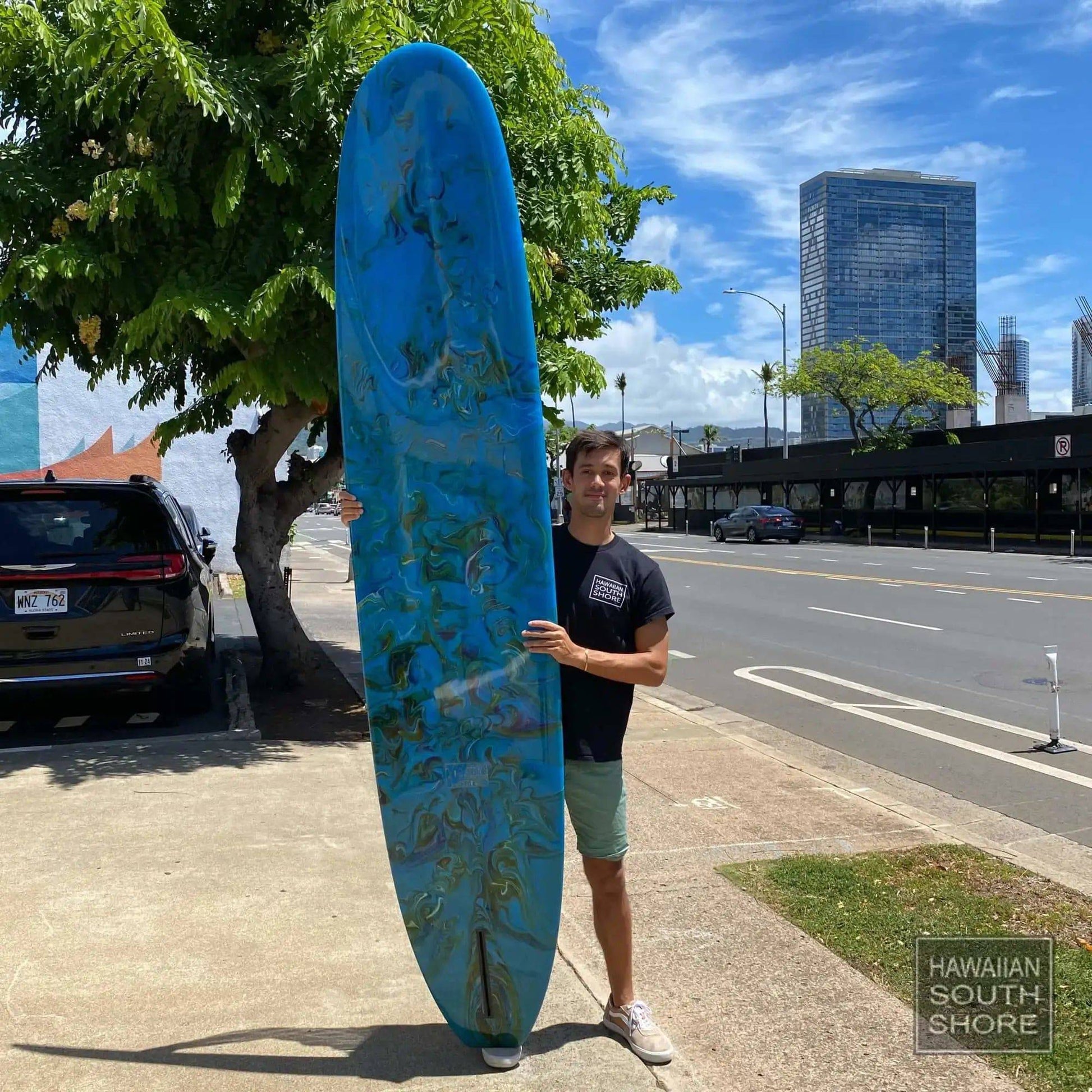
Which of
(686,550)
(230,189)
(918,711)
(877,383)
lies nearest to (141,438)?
(230,189)

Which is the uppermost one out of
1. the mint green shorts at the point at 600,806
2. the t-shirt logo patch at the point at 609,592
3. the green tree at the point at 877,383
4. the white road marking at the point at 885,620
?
the green tree at the point at 877,383

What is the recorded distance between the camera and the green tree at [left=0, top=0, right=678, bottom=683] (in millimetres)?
6242

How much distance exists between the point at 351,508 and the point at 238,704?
5.36m

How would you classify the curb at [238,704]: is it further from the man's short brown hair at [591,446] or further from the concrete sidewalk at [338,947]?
the man's short brown hair at [591,446]

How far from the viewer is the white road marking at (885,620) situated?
44.8 feet

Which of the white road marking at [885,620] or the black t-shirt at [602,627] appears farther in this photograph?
the white road marking at [885,620]

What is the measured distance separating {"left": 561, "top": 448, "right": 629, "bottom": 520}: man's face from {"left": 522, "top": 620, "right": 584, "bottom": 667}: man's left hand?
379 mm

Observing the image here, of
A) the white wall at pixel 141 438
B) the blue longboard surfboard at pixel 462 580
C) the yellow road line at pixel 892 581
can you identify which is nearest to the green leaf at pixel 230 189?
the blue longboard surfboard at pixel 462 580

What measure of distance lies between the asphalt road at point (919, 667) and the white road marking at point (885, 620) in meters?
0.05

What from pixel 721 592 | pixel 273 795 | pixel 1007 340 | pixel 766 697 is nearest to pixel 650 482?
pixel 721 592

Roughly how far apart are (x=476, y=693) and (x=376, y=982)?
116cm

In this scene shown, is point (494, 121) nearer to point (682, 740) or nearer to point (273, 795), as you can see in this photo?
point (273, 795)

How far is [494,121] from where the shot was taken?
11.0ft

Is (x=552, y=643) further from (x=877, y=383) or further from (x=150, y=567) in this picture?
(x=877, y=383)
